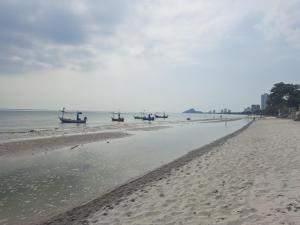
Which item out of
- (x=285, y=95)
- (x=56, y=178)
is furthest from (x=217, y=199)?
(x=285, y=95)

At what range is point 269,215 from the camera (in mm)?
7020

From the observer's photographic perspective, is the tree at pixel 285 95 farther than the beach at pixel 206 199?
Yes

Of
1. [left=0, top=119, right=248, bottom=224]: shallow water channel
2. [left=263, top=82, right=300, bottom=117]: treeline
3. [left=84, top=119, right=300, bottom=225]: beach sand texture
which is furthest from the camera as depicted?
[left=263, top=82, right=300, bottom=117]: treeline

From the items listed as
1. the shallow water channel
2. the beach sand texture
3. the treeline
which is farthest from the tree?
the beach sand texture

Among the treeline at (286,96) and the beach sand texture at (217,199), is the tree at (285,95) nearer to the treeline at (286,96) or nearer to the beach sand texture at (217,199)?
the treeline at (286,96)

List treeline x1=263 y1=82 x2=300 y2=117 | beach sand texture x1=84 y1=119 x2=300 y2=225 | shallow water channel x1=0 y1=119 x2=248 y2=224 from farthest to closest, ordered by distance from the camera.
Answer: treeline x1=263 y1=82 x2=300 y2=117 < shallow water channel x1=0 y1=119 x2=248 y2=224 < beach sand texture x1=84 y1=119 x2=300 y2=225

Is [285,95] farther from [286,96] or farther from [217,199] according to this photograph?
[217,199]

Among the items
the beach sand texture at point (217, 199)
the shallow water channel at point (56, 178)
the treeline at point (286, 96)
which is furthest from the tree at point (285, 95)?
the beach sand texture at point (217, 199)

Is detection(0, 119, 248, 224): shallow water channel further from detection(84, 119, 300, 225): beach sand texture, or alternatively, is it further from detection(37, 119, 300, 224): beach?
detection(84, 119, 300, 225): beach sand texture

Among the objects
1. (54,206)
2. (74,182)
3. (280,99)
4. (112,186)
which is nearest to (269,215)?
(54,206)

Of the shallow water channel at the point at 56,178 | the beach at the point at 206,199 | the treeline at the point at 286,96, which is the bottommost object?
the shallow water channel at the point at 56,178

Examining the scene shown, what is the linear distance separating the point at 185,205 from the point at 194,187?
2194mm

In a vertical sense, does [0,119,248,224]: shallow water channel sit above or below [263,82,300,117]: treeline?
below

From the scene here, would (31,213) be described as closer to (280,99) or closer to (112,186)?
(112,186)
